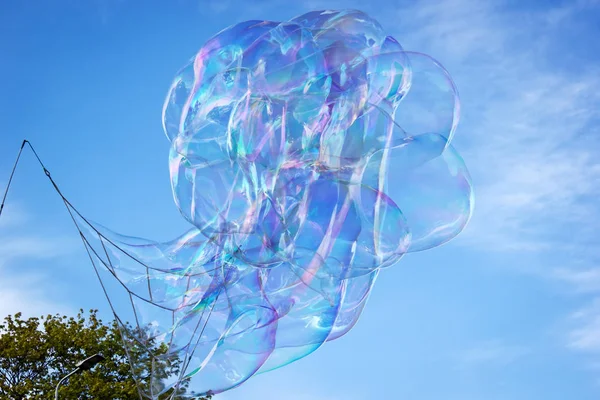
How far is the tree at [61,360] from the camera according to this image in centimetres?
2723

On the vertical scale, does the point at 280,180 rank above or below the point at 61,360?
below

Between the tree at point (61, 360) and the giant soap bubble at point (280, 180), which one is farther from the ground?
the tree at point (61, 360)

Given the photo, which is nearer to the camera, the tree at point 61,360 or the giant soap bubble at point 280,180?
the giant soap bubble at point 280,180

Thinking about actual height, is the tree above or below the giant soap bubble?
above

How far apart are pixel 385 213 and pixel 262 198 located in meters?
1.71

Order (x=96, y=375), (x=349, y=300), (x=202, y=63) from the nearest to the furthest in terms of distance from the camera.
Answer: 1. (x=202, y=63)
2. (x=349, y=300)
3. (x=96, y=375)

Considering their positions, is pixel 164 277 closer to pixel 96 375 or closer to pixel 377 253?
pixel 377 253

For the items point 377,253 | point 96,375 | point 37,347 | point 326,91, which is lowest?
point 377,253

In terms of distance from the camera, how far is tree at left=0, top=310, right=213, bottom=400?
89.4ft

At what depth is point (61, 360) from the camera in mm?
28797

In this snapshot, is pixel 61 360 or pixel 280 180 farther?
pixel 61 360

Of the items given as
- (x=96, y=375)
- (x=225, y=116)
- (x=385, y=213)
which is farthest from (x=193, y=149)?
(x=96, y=375)

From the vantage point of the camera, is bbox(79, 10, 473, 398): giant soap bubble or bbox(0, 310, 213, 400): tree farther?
bbox(0, 310, 213, 400): tree

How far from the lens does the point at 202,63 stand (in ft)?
39.9
